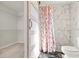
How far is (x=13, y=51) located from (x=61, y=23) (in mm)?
2661

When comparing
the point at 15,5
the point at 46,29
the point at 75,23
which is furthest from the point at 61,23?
the point at 15,5

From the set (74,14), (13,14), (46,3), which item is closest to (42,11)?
(46,3)

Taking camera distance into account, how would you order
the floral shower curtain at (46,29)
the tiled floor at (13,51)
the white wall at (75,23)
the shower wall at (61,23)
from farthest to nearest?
the shower wall at (61,23) → the floral shower curtain at (46,29) → the white wall at (75,23) → the tiled floor at (13,51)

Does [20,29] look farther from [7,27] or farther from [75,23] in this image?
[75,23]

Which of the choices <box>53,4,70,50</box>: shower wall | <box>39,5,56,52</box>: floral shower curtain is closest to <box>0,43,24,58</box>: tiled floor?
<box>39,5,56,52</box>: floral shower curtain

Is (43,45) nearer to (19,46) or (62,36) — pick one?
(62,36)

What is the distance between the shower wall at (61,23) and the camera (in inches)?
147

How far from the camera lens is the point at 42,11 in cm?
337

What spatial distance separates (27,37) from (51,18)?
2.29 metres

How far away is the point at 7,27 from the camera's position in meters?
1.35

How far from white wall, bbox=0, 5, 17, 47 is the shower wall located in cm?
248

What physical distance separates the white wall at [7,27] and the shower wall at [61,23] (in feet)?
8.12

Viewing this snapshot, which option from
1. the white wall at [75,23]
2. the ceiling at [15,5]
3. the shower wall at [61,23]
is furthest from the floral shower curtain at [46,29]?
the ceiling at [15,5]

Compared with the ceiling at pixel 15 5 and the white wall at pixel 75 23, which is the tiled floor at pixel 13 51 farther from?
the white wall at pixel 75 23
